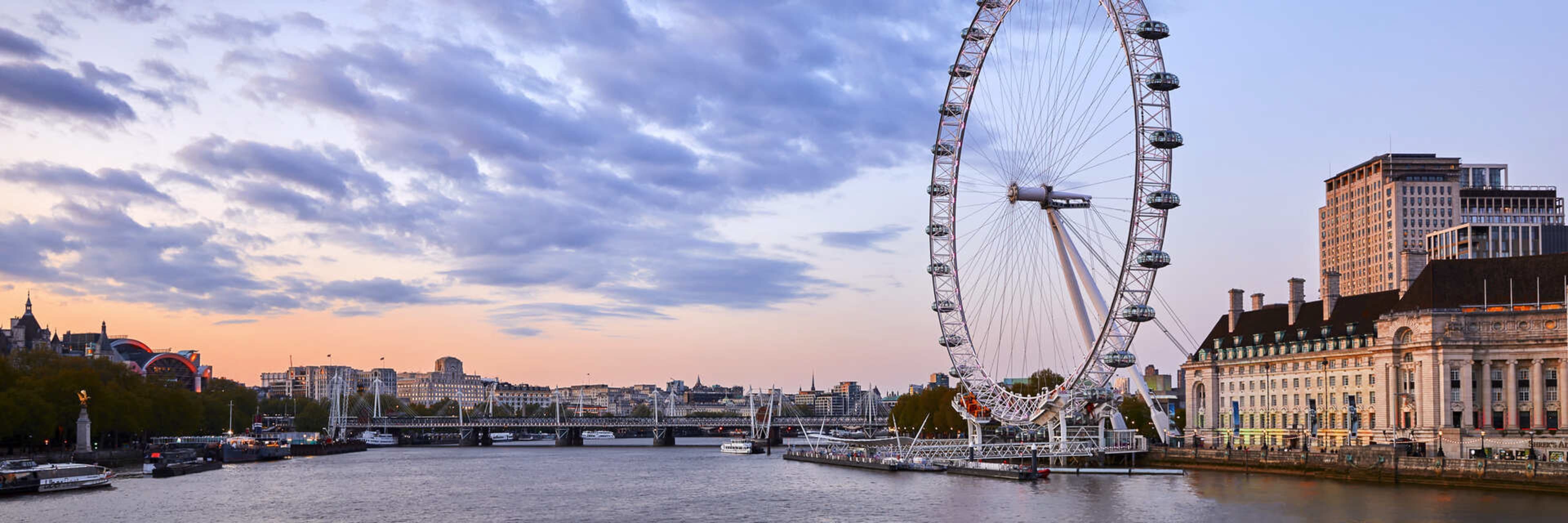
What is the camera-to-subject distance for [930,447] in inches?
4781

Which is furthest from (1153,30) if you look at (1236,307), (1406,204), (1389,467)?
(1406,204)

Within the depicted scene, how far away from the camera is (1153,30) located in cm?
7975

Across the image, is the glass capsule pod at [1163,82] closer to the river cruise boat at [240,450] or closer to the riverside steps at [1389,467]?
the riverside steps at [1389,467]

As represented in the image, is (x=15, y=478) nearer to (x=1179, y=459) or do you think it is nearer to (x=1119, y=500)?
(x=1119, y=500)

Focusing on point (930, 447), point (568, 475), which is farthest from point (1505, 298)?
point (568, 475)

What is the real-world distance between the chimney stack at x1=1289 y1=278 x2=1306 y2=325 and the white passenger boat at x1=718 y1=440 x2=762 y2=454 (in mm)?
82162

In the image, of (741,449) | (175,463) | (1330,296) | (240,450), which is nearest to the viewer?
(1330,296)

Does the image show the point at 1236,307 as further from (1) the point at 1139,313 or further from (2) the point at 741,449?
Result: (2) the point at 741,449

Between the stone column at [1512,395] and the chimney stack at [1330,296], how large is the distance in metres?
20.2

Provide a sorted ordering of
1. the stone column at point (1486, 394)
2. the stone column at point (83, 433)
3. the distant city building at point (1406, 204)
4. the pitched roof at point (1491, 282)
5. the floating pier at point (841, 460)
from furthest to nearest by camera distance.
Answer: the distant city building at point (1406, 204) → the floating pier at point (841, 460) → the stone column at point (83, 433) → the pitched roof at point (1491, 282) → the stone column at point (1486, 394)

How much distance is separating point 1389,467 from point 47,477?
3279 inches

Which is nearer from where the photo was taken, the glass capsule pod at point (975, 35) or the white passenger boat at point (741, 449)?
the glass capsule pod at point (975, 35)

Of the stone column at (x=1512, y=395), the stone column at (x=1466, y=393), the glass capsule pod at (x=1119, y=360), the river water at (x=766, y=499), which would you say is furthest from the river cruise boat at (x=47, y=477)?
the stone column at (x=1512, y=395)

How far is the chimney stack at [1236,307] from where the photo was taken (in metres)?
125
